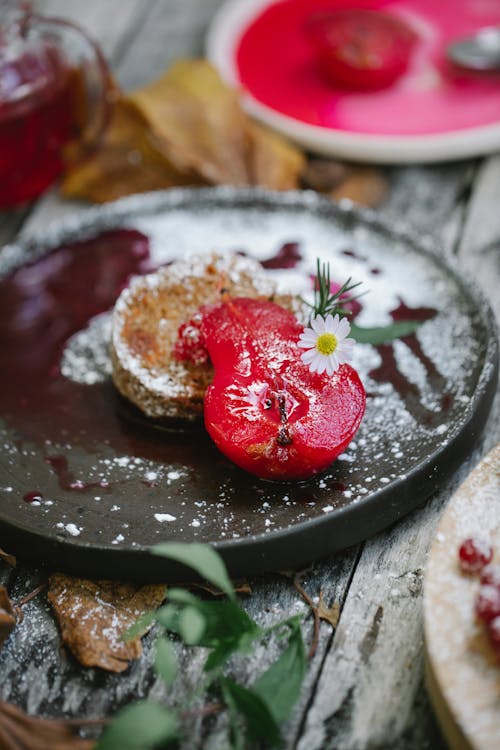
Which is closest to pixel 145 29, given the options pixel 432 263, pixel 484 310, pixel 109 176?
pixel 109 176

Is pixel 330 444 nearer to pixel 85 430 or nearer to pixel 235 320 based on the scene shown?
pixel 235 320

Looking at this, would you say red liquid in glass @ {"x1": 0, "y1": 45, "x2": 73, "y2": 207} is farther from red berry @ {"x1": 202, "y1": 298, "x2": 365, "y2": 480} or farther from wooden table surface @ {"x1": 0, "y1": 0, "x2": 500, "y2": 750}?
wooden table surface @ {"x1": 0, "y1": 0, "x2": 500, "y2": 750}

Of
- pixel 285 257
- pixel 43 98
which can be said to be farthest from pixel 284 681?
pixel 43 98

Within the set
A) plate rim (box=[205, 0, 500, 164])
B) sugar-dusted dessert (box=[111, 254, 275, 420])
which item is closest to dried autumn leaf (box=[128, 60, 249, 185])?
plate rim (box=[205, 0, 500, 164])

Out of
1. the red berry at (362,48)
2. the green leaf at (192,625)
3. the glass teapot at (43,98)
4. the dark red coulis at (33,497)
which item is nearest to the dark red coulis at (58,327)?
the dark red coulis at (33,497)

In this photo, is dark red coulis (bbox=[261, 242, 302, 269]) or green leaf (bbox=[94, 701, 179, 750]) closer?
green leaf (bbox=[94, 701, 179, 750])
